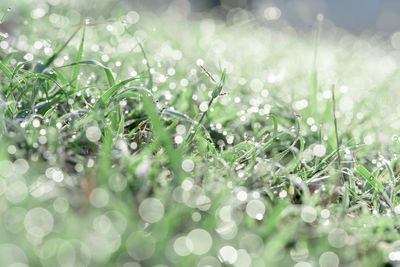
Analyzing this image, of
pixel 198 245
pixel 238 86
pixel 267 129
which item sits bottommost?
pixel 238 86

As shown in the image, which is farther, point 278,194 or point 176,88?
point 176,88

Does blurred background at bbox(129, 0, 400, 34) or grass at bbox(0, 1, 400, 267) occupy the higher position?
grass at bbox(0, 1, 400, 267)

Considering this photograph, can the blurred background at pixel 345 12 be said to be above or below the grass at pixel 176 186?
below

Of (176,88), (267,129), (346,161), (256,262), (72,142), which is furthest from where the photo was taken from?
(176,88)

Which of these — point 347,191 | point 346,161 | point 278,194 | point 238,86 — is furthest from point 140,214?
point 238,86

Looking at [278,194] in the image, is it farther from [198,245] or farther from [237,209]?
[198,245]

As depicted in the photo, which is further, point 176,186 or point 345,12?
point 345,12

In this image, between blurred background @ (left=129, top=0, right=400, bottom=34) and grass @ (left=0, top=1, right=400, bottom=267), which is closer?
grass @ (left=0, top=1, right=400, bottom=267)

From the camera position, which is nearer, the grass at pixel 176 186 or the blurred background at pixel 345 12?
the grass at pixel 176 186

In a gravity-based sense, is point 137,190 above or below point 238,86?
above

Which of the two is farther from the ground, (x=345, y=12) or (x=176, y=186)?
(x=176, y=186)

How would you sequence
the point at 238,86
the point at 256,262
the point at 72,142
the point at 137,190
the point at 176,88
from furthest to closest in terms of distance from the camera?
the point at 238,86 → the point at 176,88 → the point at 72,142 → the point at 137,190 → the point at 256,262
